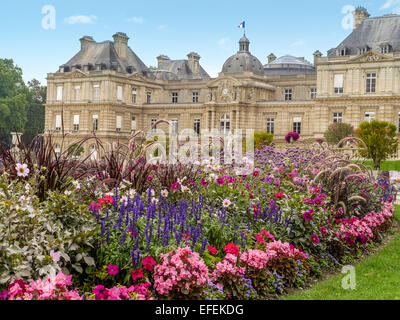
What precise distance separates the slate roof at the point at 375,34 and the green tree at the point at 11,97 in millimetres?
32296

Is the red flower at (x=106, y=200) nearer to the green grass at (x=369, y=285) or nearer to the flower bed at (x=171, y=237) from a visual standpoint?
the flower bed at (x=171, y=237)

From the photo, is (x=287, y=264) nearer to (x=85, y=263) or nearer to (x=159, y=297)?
(x=159, y=297)

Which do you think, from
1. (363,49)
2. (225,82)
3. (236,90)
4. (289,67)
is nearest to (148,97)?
(225,82)

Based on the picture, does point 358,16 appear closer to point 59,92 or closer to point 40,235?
point 59,92

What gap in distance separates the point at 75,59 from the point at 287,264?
50746 millimetres

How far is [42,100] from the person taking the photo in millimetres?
65125

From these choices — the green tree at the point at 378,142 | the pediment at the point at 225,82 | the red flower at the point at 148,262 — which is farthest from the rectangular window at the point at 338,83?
the red flower at the point at 148,262

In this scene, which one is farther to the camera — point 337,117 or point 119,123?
point 119,123

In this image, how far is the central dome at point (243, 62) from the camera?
2000 inches

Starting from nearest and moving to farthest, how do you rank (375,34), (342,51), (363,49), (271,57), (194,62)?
(363,49)
(375,34)
(342,51)
(194,62)
(271,57)

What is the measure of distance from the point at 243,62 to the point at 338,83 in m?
11.8

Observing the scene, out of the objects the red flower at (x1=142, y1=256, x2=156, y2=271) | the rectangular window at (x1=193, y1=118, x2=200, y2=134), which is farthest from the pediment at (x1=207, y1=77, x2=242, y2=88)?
the red flower at (x1=142, y1=256, x2=156, y2=271)

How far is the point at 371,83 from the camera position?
40.5 m
